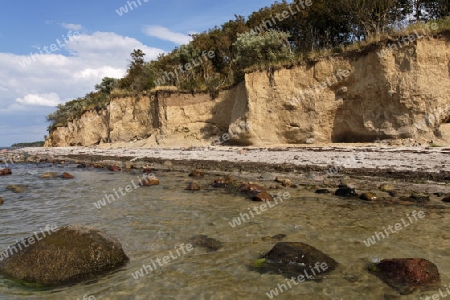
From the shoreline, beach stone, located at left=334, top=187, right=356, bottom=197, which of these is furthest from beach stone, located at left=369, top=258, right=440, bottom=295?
the shoreline

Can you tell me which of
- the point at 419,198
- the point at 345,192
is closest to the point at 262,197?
the point at 345,192

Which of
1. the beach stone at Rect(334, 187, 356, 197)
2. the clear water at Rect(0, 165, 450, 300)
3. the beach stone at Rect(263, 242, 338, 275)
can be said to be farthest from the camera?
the beach stone at Rect(334, 187, 356, 197)

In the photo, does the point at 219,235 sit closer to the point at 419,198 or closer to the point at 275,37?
the point at 419,198

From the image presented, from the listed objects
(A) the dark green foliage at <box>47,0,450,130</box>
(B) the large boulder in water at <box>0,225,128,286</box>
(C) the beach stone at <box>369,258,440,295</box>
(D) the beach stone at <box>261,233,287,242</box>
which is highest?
(A) the dark green foliage at <box>47,0,450,130</box>

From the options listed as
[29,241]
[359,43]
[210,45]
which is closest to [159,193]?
[29,241]

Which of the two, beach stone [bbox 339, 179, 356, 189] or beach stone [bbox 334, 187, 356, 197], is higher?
beach stone [bbox 334, 187, 356, 197]

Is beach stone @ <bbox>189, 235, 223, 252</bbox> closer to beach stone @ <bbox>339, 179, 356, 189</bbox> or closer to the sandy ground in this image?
beach stone @ <bbox>339, 179, 356, 189</bbox>

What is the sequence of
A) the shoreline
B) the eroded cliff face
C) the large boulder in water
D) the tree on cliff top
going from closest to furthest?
the large boulder in water < the shoreline < the eroded cliff face < the tree on cliff top

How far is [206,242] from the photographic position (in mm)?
5613

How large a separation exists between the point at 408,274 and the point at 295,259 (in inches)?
55.4

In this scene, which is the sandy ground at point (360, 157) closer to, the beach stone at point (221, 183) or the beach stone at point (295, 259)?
the beach stone at point (221, 183)

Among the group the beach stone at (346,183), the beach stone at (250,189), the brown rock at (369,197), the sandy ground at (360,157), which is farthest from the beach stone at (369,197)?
the sandy ground at (360,157)

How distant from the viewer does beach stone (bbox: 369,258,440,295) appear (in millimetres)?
3750

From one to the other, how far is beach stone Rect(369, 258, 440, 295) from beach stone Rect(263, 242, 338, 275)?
2.14ft
